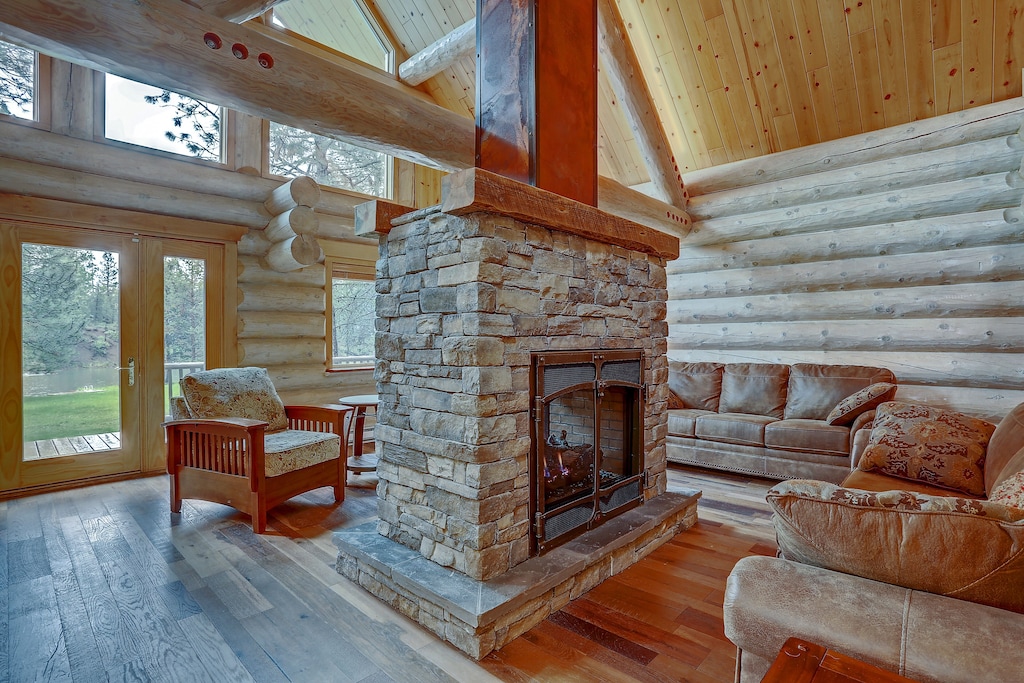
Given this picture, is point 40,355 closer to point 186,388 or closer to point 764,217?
point 186,388

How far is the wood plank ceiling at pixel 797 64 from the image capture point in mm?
4012

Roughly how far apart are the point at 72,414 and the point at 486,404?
157 inches

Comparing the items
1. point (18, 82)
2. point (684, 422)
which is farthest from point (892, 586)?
point (18, 82)

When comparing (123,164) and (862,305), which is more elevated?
(123,164)

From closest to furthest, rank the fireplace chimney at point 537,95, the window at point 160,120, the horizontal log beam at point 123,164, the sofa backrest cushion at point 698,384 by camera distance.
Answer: the fireplace chimney at point 537,95 → the horizontal log beam at point 123,164 → the window at point 160,120 → the sofa backrest cushion at point 698,384

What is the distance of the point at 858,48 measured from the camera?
4273mm

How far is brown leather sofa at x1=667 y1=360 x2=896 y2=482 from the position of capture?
4.14m

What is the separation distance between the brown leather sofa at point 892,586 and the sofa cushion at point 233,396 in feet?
11.6

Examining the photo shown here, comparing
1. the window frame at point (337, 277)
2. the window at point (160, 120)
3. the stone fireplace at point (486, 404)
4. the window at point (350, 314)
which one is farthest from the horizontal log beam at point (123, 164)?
the stone fireplace at point (486, 404)

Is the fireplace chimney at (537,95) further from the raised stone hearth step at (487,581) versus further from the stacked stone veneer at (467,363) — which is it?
the raised stone hearth step at (487,581)

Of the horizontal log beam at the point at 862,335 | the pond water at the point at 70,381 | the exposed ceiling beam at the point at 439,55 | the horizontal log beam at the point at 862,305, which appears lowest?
the pond water at the point at 70,381

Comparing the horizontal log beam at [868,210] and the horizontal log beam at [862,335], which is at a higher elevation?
the horizontal log beam at [868,210]

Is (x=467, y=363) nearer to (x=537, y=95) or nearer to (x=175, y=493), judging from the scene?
(x=537, y=95)

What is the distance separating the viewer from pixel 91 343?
4324 millimetres
